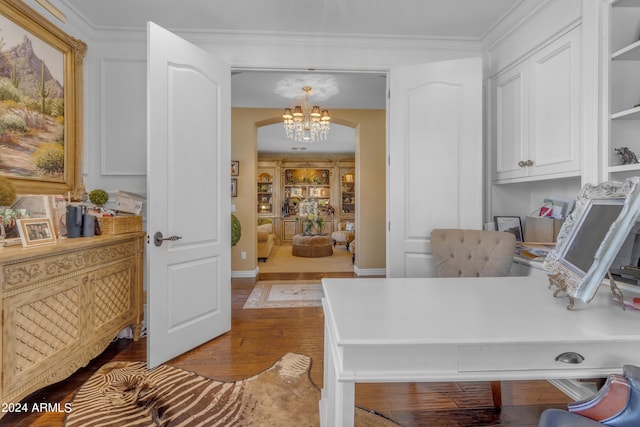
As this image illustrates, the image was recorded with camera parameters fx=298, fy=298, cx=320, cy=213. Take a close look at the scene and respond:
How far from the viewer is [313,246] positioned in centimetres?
700

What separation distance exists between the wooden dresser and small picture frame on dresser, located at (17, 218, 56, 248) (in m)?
0.06

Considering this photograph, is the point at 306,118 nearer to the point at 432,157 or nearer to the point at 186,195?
the point at 432,157

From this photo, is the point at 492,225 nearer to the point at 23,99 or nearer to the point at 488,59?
the point at 488,59

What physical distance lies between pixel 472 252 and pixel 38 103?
10.5 ft

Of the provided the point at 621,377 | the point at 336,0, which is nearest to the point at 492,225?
the point at 621,377

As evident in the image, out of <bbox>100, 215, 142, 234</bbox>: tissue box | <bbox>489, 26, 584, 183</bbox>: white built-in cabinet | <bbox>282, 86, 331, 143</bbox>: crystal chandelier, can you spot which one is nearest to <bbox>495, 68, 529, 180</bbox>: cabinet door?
<bbox>489, 26, 584, 183</bbox>: white built-in cabinet

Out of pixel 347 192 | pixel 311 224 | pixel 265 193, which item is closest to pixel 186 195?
pixel 311 224

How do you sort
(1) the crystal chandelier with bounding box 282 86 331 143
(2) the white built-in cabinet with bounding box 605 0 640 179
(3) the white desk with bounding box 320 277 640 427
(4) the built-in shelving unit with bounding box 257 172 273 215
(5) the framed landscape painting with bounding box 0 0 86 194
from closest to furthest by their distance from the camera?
(3) the white desk with bounding box 320 277 640 427 < (2) the white built-in cabinet with bounding box 605 0 640 179 < (5) the framed landscape painting with bounding box 0 0 86 194 < (1) the crystal chandelier with bounding box 282 86 331 143 < (4) the built-in shelving unit with bounding box 257 172 273 215

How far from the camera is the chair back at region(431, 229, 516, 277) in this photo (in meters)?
1.99

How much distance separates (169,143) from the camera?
2217 millimetres

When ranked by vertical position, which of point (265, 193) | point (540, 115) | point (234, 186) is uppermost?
point (540, 115)

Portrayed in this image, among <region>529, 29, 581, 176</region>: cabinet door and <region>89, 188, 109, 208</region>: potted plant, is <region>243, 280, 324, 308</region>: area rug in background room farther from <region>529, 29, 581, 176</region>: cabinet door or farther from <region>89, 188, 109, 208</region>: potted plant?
<region>529, 29, 581, 176</region>: cabinet door

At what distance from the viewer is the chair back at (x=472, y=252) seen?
199cm

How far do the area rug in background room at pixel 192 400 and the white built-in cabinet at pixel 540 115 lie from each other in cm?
199
